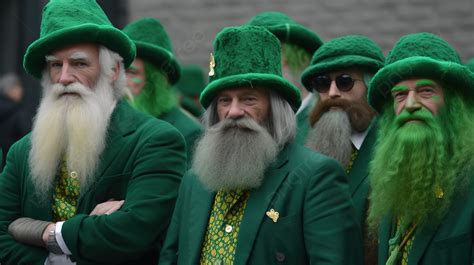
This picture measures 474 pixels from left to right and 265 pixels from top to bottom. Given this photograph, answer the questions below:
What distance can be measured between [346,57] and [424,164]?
4.28 ft

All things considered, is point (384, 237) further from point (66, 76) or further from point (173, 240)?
point (66, 76)

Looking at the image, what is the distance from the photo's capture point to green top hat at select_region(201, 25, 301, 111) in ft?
18.9

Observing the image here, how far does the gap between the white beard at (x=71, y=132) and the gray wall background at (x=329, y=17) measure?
5.52 meters

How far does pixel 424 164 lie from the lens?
561cm

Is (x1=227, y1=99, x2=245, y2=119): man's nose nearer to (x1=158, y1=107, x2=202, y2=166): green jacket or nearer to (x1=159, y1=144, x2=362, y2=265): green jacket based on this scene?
(x1=159, y1=144, x2=362, y2=265): green jacket

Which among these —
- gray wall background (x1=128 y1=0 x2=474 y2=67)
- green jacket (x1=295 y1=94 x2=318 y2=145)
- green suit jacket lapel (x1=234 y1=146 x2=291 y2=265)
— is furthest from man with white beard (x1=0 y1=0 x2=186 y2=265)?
gray wall background (x1=128 y1=0 x2=474 y2=67)

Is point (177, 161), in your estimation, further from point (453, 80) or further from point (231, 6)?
point (231, 6)

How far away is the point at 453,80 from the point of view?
5.63 m

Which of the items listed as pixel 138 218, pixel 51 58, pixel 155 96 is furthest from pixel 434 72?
pixel 155 96

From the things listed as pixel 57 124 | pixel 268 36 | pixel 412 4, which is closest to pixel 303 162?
pixel 268 36

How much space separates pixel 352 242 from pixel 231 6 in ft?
22.9

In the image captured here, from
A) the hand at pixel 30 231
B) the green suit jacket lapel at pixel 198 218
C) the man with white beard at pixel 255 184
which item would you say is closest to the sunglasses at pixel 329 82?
the man with white beard at pixel 255 184

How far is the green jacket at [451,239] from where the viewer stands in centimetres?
527

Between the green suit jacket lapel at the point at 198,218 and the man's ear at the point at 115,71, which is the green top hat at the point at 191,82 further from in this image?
the green suit jacket lapel at the point at 198,218
